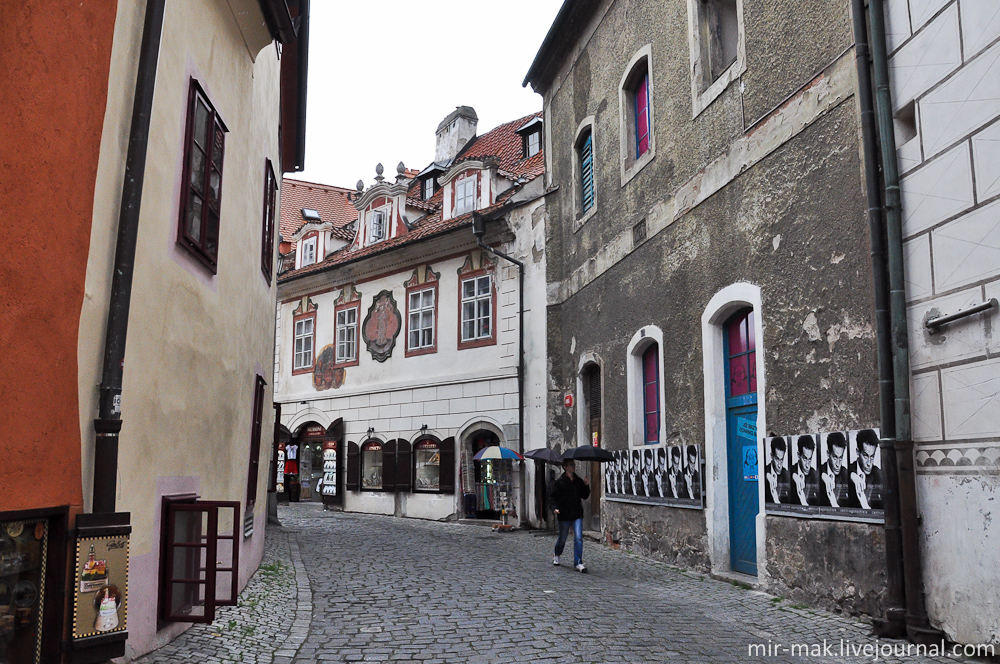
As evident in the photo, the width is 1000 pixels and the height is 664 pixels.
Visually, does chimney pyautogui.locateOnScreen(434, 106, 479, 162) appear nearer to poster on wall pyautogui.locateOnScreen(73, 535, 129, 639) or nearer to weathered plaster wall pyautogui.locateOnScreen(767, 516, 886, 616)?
weathered plaster wall pyautogui.locateOnScreen(767, 516, 886, 616)

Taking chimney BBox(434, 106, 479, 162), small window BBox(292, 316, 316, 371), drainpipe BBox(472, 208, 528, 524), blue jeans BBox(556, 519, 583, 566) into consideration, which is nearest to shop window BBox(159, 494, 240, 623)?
blue jeans BBox(556, 519, 583, 566)

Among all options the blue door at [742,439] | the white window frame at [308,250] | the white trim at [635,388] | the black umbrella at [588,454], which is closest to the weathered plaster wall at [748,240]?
the white trim at [635,388]

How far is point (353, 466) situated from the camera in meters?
22.7

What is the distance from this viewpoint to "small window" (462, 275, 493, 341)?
63.4 ft

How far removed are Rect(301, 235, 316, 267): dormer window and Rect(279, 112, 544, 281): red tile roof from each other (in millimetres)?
319

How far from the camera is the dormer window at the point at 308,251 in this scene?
2555cm

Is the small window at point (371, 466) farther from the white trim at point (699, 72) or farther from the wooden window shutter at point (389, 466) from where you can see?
the white trim at point (699, 72)

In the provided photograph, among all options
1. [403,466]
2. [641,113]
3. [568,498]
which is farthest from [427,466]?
[641,113]

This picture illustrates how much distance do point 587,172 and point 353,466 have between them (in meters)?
10.6

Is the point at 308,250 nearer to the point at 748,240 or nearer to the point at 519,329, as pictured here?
the point at 519,329

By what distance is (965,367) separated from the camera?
649 cm

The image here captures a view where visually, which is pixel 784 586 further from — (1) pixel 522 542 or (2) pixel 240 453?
(1) pixel 522 542

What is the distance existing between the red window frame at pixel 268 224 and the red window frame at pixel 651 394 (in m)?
5.56

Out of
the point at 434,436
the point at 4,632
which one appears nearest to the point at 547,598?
the point at 4,632
